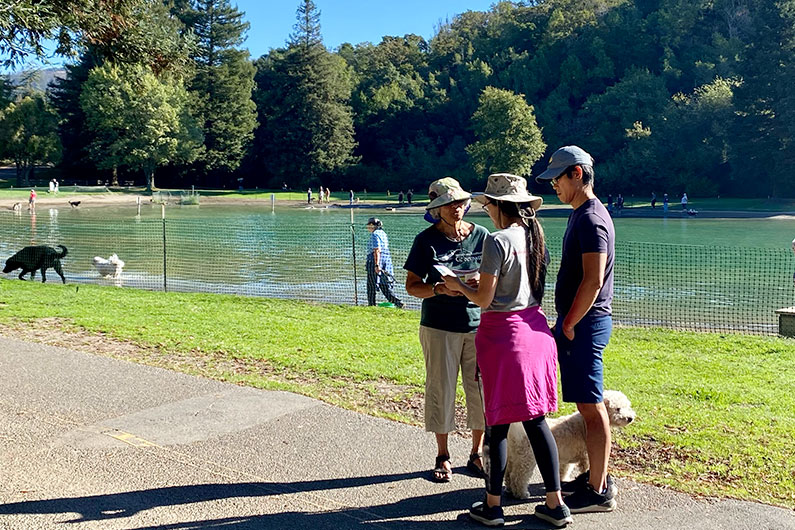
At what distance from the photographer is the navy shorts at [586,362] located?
14.3ft

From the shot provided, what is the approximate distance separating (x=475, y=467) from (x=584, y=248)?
67.5 inches

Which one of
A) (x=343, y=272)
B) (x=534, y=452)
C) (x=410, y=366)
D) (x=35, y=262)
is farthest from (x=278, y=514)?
(x=343, y=272)

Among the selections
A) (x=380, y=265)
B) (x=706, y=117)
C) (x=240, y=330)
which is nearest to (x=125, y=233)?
(x=380, y=265)

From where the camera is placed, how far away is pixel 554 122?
85.5 meters

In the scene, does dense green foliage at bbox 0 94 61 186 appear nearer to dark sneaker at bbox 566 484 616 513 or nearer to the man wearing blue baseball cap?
the man wearing blue baseball cap

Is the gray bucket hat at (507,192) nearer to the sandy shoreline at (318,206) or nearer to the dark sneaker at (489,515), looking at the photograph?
the dark sneaker at (489,515)

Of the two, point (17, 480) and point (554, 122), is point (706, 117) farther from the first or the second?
point (17, 480)

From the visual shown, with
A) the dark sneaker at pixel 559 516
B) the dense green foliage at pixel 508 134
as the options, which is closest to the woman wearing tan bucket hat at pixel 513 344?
the dark sneaker at pixel 559 516

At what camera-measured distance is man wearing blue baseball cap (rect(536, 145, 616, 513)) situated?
4.29 meters

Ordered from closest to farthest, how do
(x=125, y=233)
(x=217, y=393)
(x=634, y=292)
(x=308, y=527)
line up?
(x=308, y=527)
(x=217, y=393)
(x=634, y=292)
(x=125, y=233)

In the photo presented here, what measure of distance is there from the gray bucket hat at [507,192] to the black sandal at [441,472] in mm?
1716

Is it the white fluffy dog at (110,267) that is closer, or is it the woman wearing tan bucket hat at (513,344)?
the woman wearing tan bucket hat at (513,344)

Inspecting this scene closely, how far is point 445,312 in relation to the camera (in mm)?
A: 4949

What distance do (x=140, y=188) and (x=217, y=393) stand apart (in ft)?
258
